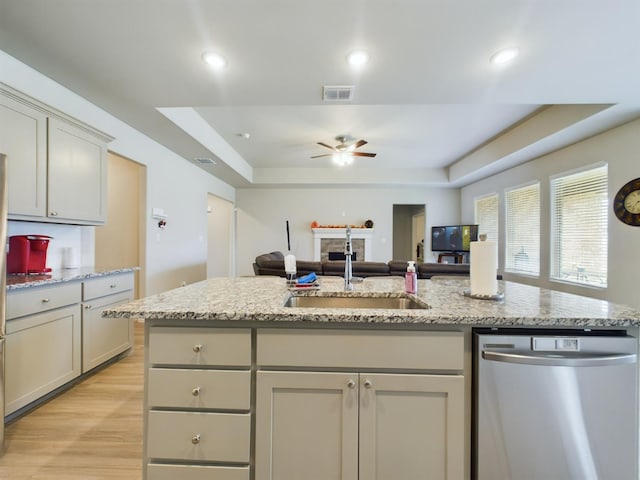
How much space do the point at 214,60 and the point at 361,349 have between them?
226 cm

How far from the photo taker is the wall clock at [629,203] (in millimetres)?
3096

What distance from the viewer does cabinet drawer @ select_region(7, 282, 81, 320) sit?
1.82m

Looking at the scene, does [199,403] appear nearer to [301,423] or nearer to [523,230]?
[301,423]

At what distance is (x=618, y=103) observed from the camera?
2.77m

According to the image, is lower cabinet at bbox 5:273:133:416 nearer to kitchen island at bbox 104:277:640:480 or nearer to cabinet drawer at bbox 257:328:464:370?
kitchen island at bbox 104:277:640:480

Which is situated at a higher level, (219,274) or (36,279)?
(36,279)

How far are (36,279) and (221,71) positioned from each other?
6.64ft

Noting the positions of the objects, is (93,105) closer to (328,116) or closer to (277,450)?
(328,116)

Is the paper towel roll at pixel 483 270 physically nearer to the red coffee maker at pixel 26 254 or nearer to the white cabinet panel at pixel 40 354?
the white cabinet panel at pixel 40 354

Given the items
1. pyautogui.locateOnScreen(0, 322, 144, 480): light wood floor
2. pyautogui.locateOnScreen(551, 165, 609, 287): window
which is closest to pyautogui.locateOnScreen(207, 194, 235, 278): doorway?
pyautogui.locateOnScreen(0, 322, 144, 480): light wood floor

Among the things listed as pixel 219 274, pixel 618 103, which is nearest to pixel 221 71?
pixel 618 103

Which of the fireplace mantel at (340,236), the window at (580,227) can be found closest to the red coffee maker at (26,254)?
the fireplace mantel at (340,236)

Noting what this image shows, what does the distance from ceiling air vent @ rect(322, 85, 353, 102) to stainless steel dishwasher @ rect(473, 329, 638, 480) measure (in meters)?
2.30

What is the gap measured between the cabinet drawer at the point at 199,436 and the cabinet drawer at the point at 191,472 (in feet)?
0.11
